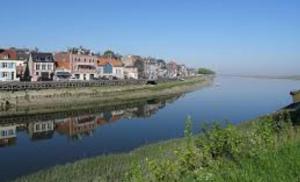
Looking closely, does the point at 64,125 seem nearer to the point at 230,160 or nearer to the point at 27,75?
the point at 230,160

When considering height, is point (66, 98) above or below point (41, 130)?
above

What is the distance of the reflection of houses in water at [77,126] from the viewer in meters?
42.9

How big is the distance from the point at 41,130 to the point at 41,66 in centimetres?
6358

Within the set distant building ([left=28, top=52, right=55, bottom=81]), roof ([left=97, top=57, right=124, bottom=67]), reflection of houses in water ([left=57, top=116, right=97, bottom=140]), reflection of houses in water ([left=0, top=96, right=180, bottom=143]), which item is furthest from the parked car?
reflection of houses in water ([left=57, top=116, right=97, bottom=140])

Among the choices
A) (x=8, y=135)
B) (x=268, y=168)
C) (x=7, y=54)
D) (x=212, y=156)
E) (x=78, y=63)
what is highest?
(x=7, y=54)

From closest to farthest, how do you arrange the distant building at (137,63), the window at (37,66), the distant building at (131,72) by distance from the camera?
1. the window at (37,66)
2. the distant building at (131,72)
3. the distant building at (137,63)

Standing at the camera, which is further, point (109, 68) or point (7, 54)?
point (109, 68)

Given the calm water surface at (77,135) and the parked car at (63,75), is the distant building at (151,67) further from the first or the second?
the calm water surface at (77,135)

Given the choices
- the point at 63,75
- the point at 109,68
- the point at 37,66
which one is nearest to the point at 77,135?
the point at 37,66

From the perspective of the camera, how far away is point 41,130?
44844mm

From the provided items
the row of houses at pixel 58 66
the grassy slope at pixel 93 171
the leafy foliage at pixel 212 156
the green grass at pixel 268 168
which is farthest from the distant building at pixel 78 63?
the green grass at pixel 268 168

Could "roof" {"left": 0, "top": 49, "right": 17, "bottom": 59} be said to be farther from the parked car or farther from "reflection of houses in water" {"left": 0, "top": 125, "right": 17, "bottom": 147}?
"reflection of houses in water" {"left": 0, "top": 125, "right": 17, "bottom": 147}

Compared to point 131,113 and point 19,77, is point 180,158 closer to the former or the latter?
point 131,113

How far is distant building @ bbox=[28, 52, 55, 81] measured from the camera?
103 meters
